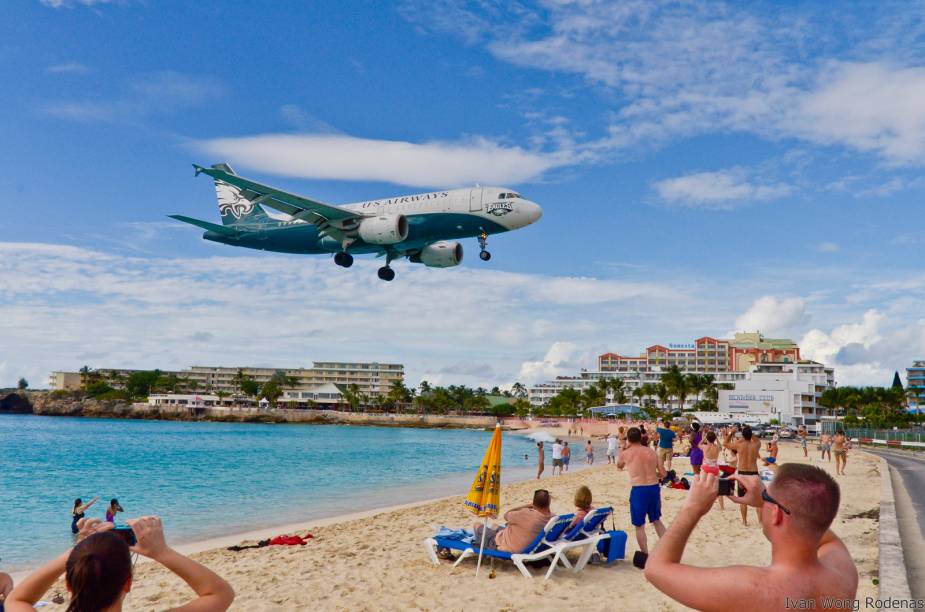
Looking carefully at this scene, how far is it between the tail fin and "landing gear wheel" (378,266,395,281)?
4.67 metres

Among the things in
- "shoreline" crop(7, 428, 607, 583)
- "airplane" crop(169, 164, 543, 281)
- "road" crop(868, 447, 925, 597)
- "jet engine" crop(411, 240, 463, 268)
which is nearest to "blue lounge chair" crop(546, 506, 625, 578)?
"road" crop(868, 447, 925, 597)

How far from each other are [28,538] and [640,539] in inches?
667

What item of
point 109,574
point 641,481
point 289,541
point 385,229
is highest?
point 385,229

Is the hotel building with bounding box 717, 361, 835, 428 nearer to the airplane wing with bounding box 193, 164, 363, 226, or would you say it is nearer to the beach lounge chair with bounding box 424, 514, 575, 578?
the airplane wing with bounding box 193, 164, 363, 226

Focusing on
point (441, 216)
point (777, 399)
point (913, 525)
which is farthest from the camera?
point (777, 399)

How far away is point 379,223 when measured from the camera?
2255cm

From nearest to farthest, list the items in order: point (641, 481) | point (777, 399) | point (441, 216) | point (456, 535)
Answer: point (641, 481) → point (456, 535) → point (441, 216) → point (777, 399)

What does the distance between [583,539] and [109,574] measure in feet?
24.2

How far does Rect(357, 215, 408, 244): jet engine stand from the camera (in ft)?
73.2

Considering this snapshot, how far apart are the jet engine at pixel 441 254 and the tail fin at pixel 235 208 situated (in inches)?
240

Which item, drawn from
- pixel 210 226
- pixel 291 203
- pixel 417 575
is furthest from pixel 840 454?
pixel 210 226

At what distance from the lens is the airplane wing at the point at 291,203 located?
19.6 m

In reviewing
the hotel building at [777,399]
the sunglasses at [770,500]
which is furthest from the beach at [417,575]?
the hotel building at [777,399]

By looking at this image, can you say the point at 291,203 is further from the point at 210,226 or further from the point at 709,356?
the point at 709,356
